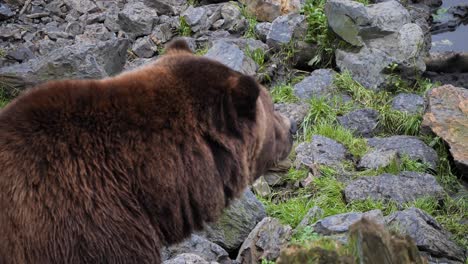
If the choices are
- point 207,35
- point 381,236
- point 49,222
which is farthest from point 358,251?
point 207,35

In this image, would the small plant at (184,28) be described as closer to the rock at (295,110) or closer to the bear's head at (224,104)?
the rock at (295,110)

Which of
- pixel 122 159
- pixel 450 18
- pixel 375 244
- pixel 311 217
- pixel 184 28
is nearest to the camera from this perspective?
pixel 375 244

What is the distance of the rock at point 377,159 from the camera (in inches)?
330

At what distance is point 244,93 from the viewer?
451 centimetres

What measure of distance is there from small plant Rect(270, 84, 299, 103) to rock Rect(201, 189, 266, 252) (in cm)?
256

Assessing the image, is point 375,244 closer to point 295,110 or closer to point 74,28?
point 295,110

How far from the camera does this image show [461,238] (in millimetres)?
7488

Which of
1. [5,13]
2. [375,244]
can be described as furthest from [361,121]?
[375,244]

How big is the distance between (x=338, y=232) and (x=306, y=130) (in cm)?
263

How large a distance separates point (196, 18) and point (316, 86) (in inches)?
80.7

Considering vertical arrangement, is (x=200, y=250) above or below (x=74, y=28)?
above

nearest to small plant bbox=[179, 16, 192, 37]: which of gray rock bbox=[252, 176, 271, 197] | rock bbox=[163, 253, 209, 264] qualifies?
gray rock bbox=[252, 176, 271, 197]

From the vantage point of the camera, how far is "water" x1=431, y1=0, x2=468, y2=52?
470 inches

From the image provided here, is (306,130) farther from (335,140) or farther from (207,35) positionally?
(207,35)
